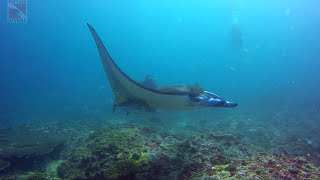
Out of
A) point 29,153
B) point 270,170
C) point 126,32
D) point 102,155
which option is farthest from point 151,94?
point 126,32

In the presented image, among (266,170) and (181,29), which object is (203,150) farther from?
(181,29)

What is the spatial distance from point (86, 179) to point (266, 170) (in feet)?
10.6

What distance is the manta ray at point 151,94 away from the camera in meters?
3.02

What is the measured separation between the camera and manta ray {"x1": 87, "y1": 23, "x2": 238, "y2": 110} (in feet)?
9.90

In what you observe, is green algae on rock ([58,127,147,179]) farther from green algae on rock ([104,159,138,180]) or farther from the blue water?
the blue water

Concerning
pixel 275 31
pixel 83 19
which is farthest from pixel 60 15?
pixel 275 31

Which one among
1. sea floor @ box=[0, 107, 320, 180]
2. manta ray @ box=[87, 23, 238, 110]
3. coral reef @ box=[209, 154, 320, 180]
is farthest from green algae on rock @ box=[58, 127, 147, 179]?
coral reef @ box=[209, 154, 320, 180]

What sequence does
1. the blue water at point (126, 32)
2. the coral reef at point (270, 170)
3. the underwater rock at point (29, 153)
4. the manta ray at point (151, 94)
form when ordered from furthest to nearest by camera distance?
the blue water at point (126, 32) → the underwater rock at point (29, 153) → the manta ray at point (151, 94) → the coral reef at point (270, 170)

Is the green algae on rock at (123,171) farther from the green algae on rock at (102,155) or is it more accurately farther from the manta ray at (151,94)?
the manta ray at (151,94)

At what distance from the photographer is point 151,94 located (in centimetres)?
304

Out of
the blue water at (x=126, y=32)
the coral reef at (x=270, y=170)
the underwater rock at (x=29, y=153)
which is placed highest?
the blue water at (x=126, y=32)

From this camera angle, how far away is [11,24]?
9425 centimetres

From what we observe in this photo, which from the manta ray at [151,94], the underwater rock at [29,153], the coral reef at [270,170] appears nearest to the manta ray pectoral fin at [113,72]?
the manta ray at [151,94]

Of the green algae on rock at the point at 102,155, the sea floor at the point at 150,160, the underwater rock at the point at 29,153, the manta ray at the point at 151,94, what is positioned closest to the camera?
the sea floor at the point at 150,160
